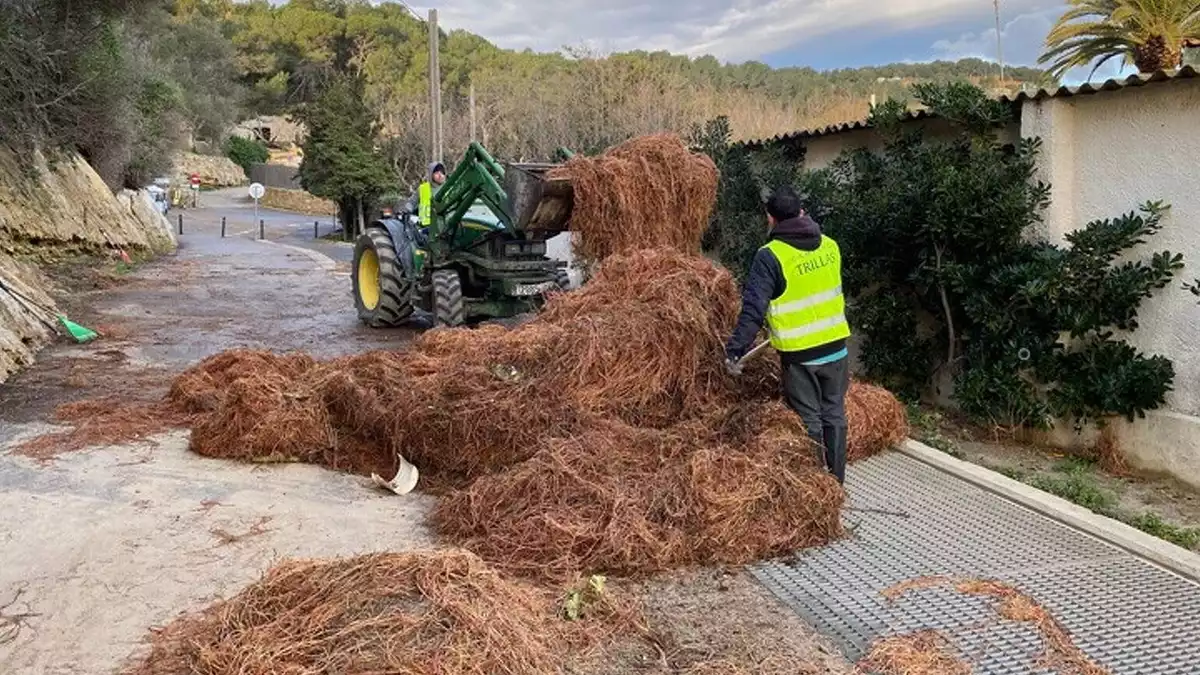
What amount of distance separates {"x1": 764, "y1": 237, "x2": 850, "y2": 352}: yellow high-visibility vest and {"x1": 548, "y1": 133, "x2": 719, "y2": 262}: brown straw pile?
2.64 meters

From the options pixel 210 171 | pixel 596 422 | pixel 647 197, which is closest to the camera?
pixel 596 422

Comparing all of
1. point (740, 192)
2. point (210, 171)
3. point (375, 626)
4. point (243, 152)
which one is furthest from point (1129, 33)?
point (243, 152)

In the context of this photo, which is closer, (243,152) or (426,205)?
(426,205)

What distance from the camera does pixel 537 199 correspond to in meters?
8.49

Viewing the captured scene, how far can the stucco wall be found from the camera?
Answer: 6.67m

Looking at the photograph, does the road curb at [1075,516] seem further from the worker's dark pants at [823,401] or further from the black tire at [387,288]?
the black tire at [387,288]

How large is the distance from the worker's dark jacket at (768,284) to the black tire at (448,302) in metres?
5.34

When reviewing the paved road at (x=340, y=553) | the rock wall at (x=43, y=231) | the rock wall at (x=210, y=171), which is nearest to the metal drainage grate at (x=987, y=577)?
the paved road at (x=340, y=553)

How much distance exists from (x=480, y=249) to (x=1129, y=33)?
8.88m

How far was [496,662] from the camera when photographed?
3223 mm

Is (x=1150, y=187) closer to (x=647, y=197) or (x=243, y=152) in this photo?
(x=647, y=197)

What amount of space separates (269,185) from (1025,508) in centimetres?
5921

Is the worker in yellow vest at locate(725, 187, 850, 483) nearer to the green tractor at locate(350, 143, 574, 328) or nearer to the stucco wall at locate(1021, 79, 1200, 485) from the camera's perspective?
the stucco wall at locate(1021, 79, 1200, 485)

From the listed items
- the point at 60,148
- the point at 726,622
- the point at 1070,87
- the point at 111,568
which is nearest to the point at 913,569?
the point at 726,622
